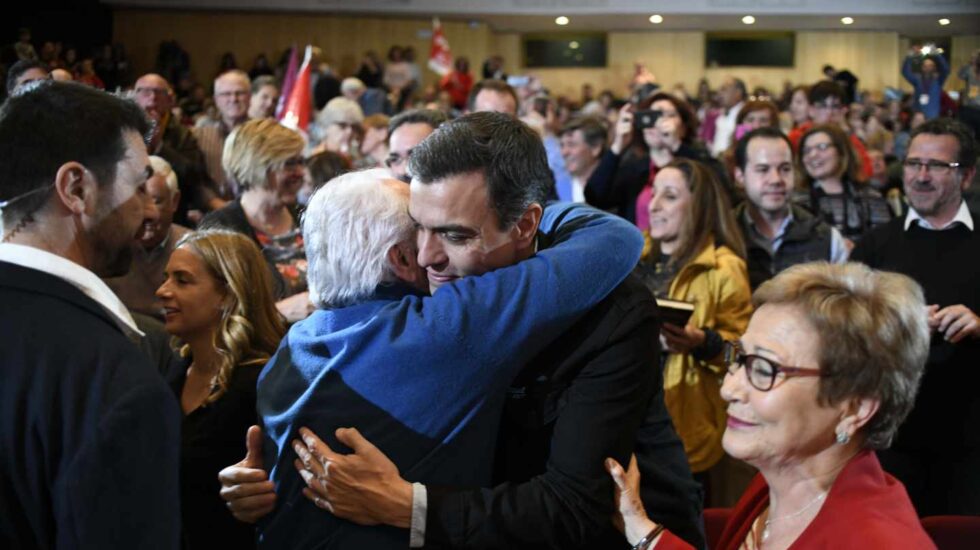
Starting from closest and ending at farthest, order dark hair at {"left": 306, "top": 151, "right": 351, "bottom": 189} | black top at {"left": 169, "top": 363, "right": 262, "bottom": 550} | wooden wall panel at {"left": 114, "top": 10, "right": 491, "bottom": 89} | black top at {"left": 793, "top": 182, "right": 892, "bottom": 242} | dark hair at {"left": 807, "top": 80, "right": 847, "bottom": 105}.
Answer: black top at {"left": 169, "top": 363, "right": 262, "bottom": 550}
dark hair at {"left": 306, "top": 151, "right": 351, "bottom": 189}
black top at {"left": 793, "top": 182, "right": 892, "bottom": 242}
dark hair at {"left": 807, "top": 80, "right": 847, "bottom": 105}
wooden wall panel at {"left": 114, "top": 10, "right": 491, "bottom": 89}

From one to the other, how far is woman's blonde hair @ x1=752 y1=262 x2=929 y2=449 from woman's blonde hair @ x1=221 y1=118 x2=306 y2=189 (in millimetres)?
2268

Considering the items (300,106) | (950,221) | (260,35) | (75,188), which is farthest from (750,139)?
(260,35)

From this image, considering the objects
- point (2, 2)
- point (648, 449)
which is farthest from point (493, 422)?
point (2, 2)

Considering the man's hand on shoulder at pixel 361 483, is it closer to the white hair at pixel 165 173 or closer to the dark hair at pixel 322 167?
the white hair at pixel 165 173

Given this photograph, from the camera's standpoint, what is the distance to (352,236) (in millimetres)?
1712

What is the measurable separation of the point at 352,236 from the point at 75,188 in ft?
1.58

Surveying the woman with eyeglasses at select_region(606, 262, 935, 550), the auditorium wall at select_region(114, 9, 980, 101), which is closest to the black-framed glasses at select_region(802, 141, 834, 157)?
the woman with eyeglasses at select_region(606, 262, 935, 550)

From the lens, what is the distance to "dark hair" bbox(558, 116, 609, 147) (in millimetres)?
4969

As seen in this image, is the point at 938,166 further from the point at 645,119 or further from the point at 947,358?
the point at 645,119

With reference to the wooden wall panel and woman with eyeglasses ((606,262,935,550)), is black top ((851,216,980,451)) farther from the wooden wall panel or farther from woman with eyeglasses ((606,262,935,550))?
the wooden wall panel

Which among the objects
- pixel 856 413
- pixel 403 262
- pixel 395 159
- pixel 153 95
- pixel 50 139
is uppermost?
pixel 153 95

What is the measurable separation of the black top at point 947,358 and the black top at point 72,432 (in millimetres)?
2492

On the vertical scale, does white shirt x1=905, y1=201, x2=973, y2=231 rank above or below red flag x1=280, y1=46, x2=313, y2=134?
below

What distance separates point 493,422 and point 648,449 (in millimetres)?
335
